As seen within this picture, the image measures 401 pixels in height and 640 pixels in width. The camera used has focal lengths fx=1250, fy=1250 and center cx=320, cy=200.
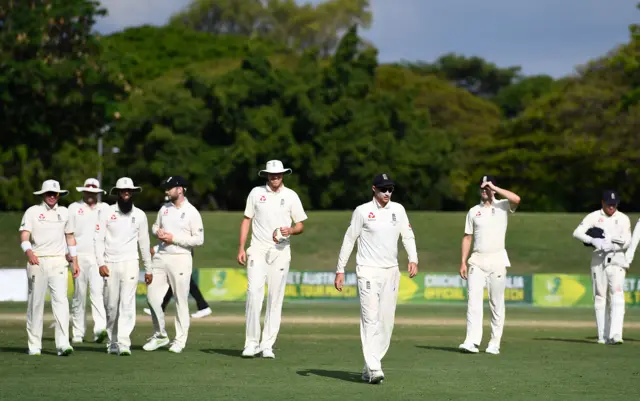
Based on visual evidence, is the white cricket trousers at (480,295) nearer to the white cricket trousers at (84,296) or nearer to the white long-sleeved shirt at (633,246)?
the white long-sleeved shirt at (633,246)

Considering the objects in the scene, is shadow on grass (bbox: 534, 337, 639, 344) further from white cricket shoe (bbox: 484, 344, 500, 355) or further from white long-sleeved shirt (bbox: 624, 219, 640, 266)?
white cricket shoe (bbox: 484, 344, 500, 355)

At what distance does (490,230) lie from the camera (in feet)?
52.2

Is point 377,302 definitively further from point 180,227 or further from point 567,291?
point 567,291

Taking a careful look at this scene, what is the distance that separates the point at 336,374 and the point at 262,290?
88.5 inches

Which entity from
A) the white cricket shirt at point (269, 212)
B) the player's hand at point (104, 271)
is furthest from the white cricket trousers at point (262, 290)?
the player's hand at point (104, 271)

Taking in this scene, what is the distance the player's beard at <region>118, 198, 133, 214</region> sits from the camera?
15.3m

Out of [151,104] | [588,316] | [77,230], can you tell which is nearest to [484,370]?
[77,230]

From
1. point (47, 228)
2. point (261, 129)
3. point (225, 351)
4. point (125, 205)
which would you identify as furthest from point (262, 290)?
point (261, 129)

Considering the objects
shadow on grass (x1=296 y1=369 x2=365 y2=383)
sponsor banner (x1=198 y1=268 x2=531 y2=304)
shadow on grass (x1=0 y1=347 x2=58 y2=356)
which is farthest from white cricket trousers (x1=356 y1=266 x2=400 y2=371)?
sponsor banner (x1=198 y1=268 x2=531 y2=304)

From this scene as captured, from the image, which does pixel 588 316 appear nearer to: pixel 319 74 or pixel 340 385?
pixel 340 385

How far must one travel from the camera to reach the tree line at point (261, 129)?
5156cm

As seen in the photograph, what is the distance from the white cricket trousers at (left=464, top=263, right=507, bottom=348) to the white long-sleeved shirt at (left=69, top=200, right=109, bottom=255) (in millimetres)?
5544

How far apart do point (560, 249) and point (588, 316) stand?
17923 millimetres

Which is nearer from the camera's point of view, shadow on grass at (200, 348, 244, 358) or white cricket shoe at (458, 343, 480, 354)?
→ shadow on grass at (200, 348, 244, 358)
